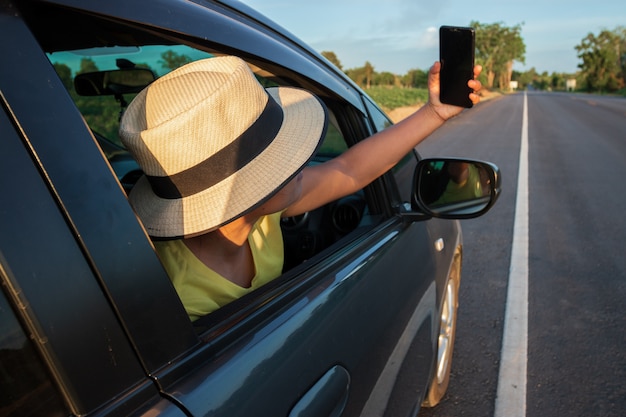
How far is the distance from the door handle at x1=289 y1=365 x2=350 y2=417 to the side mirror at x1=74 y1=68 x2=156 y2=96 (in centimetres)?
169

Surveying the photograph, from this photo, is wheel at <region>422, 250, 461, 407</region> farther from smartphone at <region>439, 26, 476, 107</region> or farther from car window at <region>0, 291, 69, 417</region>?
car window at <region>0, 291, 69, 417</region>

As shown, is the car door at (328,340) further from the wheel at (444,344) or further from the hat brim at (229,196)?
the wheel at (444,344)

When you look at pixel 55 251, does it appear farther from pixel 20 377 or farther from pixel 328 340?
pixel 328 340

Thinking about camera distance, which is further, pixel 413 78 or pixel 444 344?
pixel 413 78

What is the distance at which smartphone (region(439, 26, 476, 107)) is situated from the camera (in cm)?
176

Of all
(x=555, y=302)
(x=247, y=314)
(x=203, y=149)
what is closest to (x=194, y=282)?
(x=247, y=314)

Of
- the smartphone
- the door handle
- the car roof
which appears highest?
the car roof

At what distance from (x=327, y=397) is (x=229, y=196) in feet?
1.77

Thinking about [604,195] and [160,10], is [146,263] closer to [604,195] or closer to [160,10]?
[160,10]

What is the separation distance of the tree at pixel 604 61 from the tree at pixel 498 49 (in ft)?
46.8

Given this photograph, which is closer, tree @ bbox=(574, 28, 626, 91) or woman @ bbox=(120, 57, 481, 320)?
woman @ bbox=(120, 57, 481, 320)

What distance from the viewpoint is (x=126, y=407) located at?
0.85 metres

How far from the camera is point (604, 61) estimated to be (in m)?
103

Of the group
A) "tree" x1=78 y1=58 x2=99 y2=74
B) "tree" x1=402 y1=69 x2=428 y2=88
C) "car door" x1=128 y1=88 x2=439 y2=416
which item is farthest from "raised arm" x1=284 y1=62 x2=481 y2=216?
"tree" x1=402 y1=69 x2=428 y2=88
